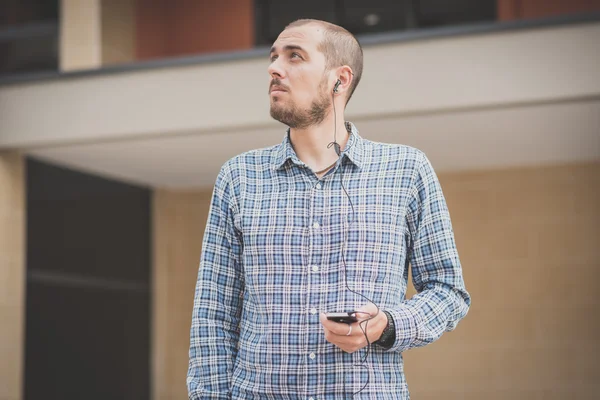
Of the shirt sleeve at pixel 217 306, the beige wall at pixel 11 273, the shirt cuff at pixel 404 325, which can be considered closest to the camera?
the shirt cuff at pixel 404 325

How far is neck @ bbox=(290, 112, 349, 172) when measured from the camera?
1618mm

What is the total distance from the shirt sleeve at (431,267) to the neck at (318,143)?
18 centimetres

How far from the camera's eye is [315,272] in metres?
1.51

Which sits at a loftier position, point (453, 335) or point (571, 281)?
point (571, 281)

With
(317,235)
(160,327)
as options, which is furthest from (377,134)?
(317,235)

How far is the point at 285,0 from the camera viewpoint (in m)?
8.01

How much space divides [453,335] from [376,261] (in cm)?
588

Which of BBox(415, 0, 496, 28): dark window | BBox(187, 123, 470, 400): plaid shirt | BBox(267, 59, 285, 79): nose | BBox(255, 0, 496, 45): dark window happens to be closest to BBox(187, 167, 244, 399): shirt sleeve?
BBox(187, 123, 470, 400): plaid shirt

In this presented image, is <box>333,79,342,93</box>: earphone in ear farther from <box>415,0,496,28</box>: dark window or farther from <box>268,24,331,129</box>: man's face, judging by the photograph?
<box>415,0,496,28</box>: dark window

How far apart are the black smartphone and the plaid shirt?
0.42 feet

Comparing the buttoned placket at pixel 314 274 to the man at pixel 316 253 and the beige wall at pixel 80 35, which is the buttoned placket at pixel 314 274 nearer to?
the man at pixel 316 253

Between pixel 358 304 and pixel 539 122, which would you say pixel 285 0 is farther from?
pixel 358 304

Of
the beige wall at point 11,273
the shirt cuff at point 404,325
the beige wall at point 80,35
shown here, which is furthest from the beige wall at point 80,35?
the shirt cuff at point 404,325

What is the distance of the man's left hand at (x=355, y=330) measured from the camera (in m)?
1.33
